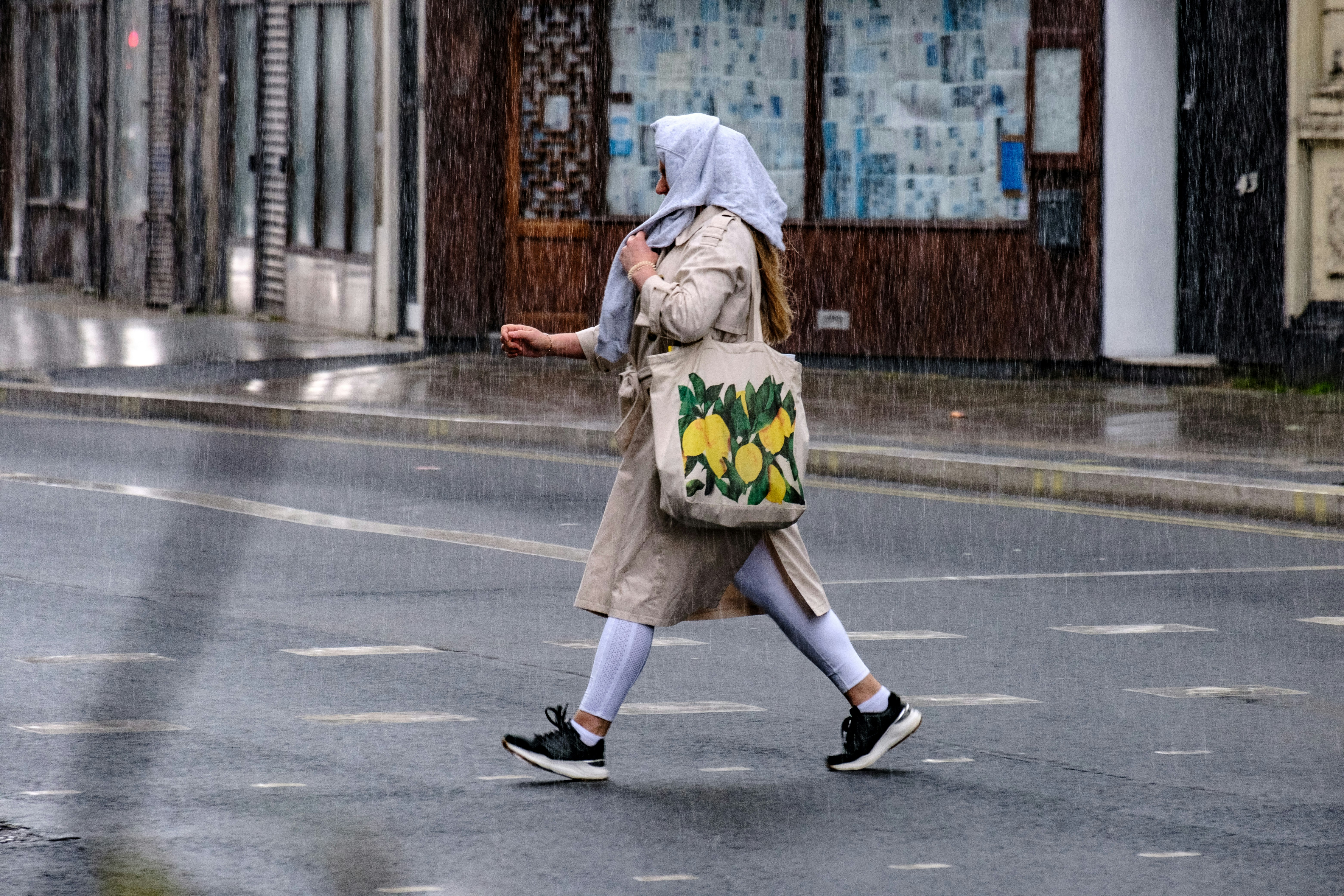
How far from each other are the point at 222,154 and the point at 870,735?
19119mm

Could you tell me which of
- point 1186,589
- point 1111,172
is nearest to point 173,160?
point 1111,172

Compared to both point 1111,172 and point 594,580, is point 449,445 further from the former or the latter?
point 594,580

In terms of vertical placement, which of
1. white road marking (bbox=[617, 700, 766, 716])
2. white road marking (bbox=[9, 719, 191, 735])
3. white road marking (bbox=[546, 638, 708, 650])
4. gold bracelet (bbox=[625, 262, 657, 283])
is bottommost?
white road marking (bbox=[617, 700, 766, 716])

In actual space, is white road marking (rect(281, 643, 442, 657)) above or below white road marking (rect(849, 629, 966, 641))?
above

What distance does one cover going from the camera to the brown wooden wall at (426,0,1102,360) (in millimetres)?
18422

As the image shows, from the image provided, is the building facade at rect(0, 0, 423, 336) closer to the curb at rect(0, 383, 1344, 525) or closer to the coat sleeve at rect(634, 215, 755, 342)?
the curb at rect(0, 383, 1344, 525)

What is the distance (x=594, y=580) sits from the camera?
6.12m

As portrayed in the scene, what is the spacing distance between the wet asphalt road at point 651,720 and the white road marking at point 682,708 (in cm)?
3

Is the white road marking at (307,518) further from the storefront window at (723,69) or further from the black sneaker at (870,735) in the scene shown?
the storefront window at (723,69)

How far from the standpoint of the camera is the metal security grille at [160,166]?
24781 mm

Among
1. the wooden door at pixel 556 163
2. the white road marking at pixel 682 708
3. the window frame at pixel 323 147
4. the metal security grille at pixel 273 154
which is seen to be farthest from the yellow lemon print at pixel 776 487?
the metal security grille at pixel 273 154

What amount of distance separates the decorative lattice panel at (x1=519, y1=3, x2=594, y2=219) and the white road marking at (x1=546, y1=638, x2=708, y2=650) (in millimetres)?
11965

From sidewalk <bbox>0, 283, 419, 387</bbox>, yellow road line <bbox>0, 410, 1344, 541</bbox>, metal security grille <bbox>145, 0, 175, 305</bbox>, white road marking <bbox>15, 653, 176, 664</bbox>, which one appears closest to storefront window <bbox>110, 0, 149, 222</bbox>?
metal security grille <bbox>145, 0, 175, 305</bbox>

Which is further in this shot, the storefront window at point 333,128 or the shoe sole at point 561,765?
the storefront window at point 333,128
